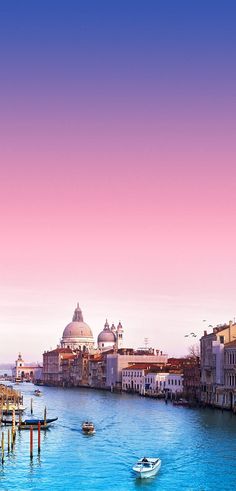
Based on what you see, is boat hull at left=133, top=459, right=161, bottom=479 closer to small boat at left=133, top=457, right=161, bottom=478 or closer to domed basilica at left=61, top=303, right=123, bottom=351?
small boat at left=133, top=457, right=161, bottom=478

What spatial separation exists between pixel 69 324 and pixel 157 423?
9413 cm

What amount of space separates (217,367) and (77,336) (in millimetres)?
80649

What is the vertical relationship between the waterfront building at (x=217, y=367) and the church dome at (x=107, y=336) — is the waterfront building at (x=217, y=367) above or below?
below

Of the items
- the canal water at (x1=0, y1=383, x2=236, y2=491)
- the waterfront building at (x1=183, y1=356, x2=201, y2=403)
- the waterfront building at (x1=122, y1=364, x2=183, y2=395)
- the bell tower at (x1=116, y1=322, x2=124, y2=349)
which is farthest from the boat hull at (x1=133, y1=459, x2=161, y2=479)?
the bell tower at (x1=116, y1=322, x2=124, y2=349)

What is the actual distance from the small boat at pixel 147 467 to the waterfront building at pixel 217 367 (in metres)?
21.5

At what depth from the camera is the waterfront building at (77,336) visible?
13000 cm

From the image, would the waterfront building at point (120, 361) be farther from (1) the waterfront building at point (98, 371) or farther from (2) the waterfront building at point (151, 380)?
(2) the waterfront building at point (151, 380)

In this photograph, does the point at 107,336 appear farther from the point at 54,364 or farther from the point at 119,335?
the point at 54,364

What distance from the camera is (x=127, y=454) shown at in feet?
96.9

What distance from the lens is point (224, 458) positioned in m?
28.5

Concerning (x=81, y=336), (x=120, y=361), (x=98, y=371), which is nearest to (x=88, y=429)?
(x=120, y=361)

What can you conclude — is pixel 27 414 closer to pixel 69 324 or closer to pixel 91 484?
pixel 91 484

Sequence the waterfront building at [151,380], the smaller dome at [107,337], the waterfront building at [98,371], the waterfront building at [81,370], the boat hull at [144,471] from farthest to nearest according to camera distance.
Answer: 1. the smaller dome at [107,337]
2. the waterfront building at [81,370]
3. the waterfront building at [98,371]
4. the waterfront building at [151,380]
5. the boat hull at [144,471]

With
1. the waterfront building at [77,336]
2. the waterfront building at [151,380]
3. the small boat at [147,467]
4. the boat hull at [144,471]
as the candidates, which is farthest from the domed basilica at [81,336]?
the boat hull at [144,471]
